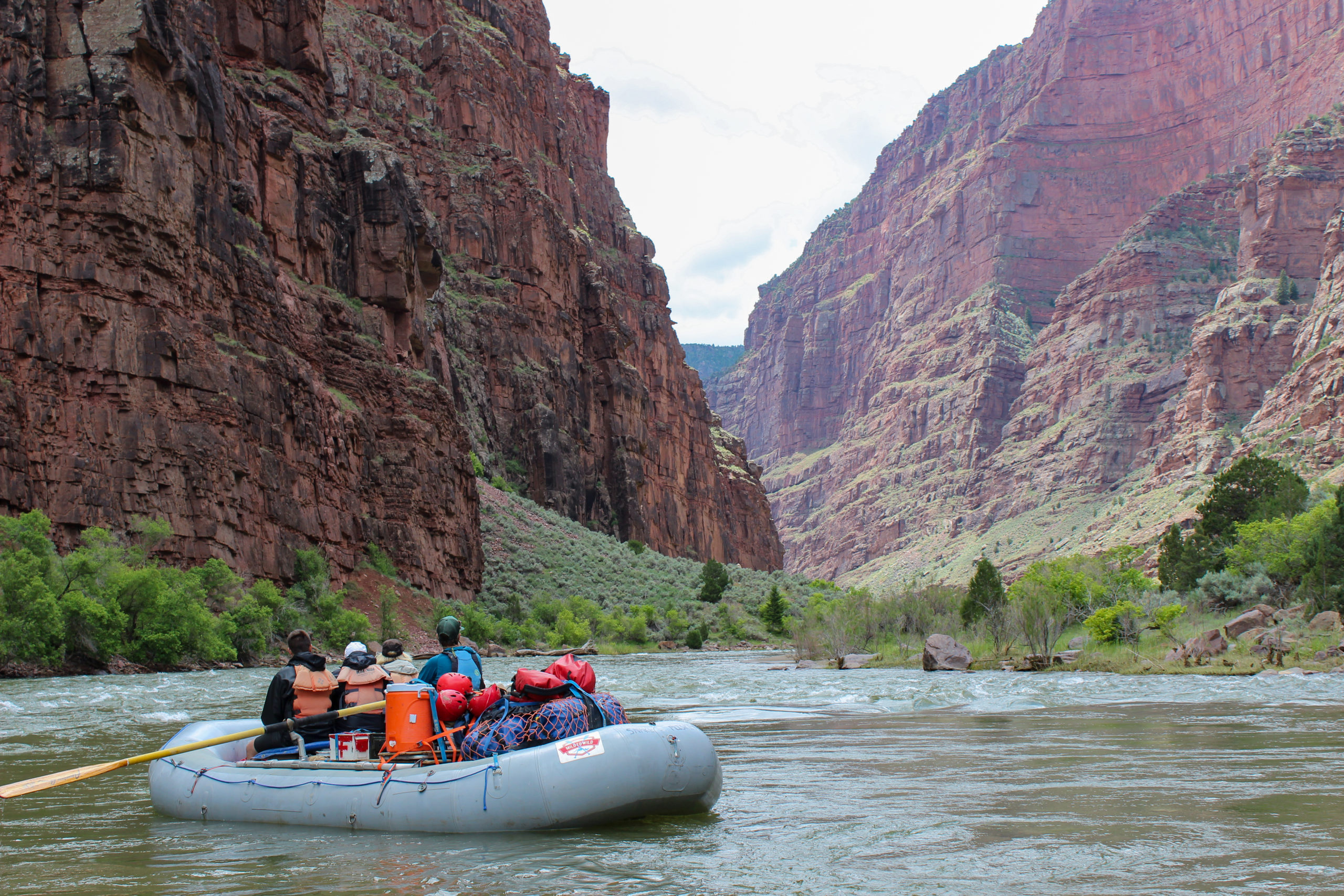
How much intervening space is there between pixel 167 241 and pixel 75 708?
24.7 meters

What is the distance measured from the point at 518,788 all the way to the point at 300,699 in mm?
3577

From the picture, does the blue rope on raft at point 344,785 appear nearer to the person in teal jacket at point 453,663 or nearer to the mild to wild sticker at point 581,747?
the mild to wild sticker at point 581,747

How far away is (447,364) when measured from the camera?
265 ft

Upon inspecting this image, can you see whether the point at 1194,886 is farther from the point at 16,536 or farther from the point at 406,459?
the point at 406,459

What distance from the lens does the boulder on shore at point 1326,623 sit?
112ft

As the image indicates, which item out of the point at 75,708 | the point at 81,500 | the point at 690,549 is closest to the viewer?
the point at 75,708

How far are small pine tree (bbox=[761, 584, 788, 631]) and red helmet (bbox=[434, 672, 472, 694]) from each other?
7247cm

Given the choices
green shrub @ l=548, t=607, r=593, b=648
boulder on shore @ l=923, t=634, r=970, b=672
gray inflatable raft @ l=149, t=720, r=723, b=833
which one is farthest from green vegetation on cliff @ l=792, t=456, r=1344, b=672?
gray inflatable raft @ l=149, t=720, r=723, b=833

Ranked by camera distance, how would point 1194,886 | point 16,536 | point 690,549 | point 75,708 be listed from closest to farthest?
point 1194,886, point 75,708, point 16,536, point 690,549

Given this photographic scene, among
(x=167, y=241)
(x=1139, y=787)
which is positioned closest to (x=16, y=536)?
(x=167, y=241)

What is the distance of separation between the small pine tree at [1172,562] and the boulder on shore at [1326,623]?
16.1 metres

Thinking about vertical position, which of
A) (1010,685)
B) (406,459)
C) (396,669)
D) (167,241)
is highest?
(167,241)

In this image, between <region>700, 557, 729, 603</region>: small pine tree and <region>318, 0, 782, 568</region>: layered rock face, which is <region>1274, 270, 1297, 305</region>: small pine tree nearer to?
<region>318, 0, 782, 568</region>: layered rock face

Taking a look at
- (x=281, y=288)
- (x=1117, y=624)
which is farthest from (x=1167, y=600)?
(x=281, y=288)
